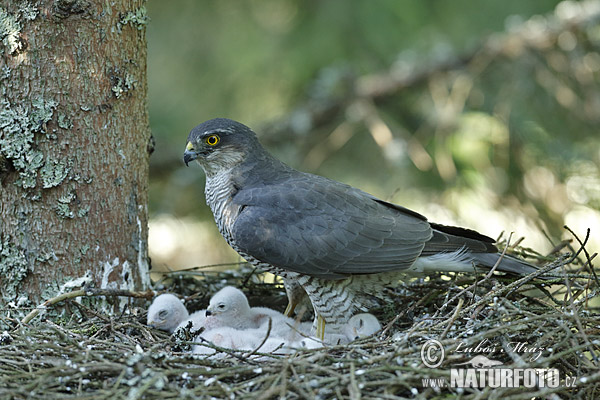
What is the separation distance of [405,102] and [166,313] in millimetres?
3875

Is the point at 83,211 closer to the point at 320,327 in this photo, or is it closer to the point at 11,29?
the point at 11,29

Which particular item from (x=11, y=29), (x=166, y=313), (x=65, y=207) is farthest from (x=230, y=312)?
(x=11, y=29)

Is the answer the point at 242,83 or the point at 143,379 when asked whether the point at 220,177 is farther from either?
the point at 242,83

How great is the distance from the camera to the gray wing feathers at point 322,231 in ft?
11.8

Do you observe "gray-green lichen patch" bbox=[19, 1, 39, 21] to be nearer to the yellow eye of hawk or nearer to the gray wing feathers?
the yellow eye of hawk

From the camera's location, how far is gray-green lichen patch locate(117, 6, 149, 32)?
11.8 feet

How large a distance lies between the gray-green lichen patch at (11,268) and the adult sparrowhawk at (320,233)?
1152 millimetres

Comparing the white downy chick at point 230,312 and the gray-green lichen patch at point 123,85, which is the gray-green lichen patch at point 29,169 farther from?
the white downy chick at point 230,312

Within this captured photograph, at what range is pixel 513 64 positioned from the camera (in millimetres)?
5887

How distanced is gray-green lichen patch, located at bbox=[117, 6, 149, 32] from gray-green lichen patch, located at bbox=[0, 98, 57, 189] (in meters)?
0.62

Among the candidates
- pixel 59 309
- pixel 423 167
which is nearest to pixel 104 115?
pixel 59 309

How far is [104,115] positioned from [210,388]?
1.82 meters

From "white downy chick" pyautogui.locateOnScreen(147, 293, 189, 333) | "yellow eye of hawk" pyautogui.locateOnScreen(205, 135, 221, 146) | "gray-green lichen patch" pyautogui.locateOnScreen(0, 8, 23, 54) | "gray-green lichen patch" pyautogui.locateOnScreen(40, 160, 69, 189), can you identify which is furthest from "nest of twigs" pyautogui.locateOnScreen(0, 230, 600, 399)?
"gray-green lichen patch" pyautogui.locateOnScreen(0, 8, 23, 54)

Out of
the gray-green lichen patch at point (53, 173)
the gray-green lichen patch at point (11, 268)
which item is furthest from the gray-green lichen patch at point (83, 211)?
the gray-green lichen patch at point (11, 268)
